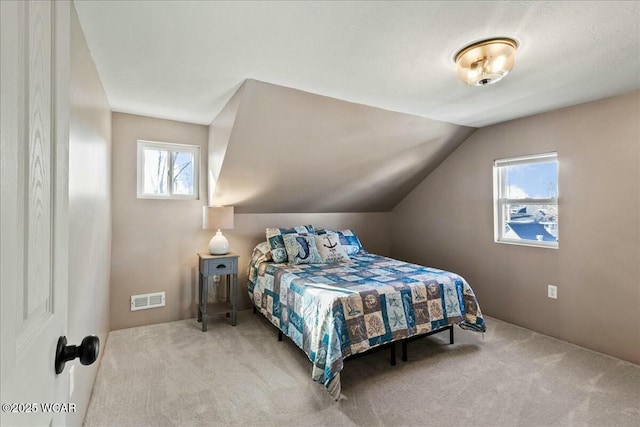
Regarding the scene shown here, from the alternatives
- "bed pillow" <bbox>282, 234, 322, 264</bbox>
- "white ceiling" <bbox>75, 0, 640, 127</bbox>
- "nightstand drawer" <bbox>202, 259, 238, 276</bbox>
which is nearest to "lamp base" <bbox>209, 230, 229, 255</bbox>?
"nightstand drawer" <bbox>202, 259, 238, 276</bbox>

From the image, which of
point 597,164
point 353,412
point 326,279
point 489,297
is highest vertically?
point 597,164

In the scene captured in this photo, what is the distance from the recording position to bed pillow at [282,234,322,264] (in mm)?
3438

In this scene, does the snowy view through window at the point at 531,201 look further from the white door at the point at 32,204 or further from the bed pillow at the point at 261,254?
the white door at the point at 32,204

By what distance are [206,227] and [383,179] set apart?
2.31 metres

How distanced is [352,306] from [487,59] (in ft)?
6.05

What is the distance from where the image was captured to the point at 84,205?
1782mm

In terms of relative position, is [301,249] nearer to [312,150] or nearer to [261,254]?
[261,254]

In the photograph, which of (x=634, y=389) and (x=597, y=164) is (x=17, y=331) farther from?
(x=597, y=164)

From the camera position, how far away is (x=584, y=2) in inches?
58.2

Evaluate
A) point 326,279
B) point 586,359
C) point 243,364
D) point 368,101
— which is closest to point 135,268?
point 243,364

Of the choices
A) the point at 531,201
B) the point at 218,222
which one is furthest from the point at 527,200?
the point at 218,222

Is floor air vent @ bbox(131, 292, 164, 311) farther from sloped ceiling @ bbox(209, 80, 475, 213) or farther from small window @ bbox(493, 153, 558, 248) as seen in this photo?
small window @ bbox(493, 153, 558, 248)

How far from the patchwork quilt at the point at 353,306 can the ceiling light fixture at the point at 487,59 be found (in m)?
1.65

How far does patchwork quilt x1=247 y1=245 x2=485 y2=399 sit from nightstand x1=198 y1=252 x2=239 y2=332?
1.07 feet
